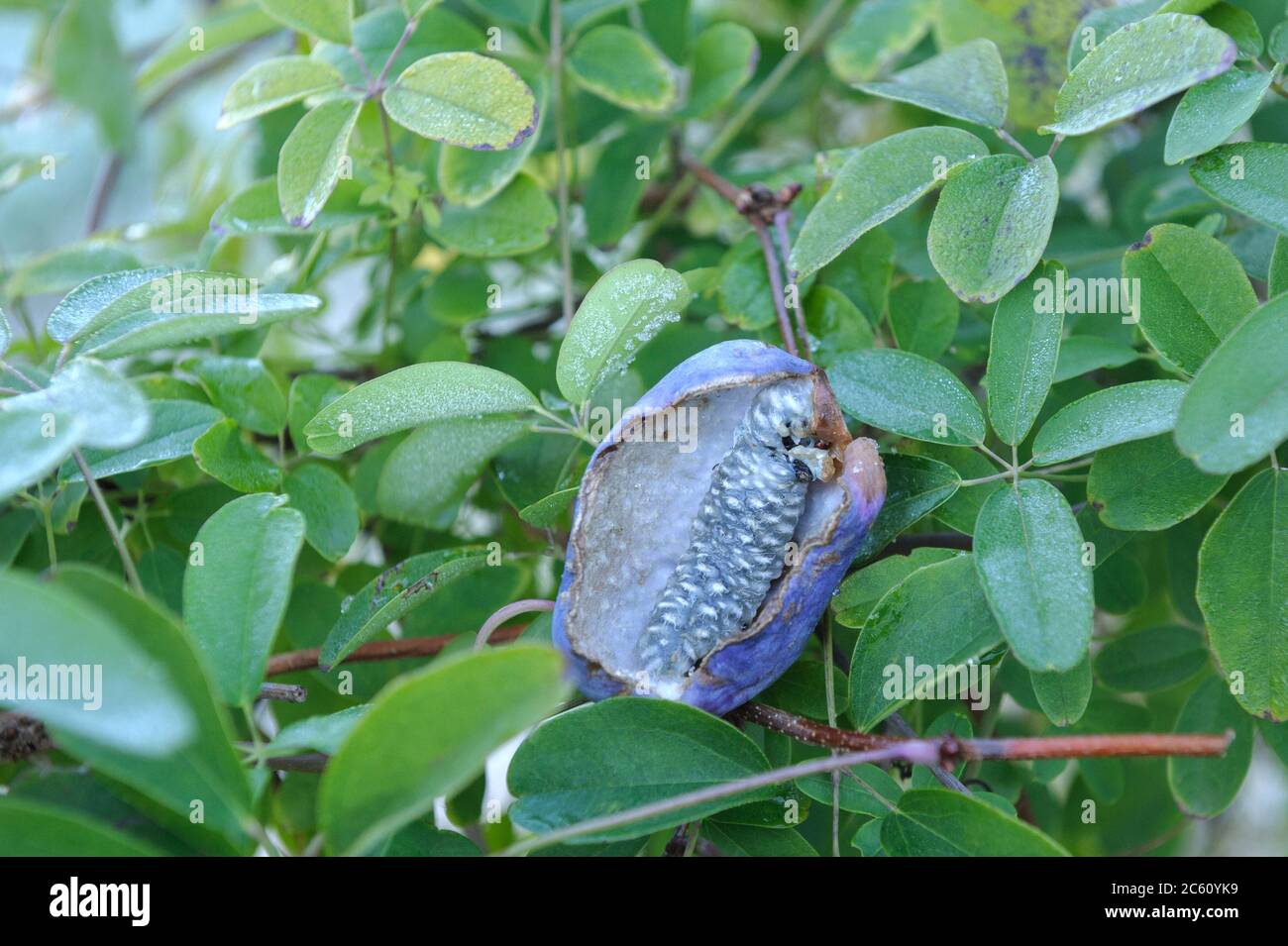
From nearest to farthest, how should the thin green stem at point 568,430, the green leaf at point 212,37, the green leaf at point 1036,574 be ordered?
the green leaf at point 1036,574 < the thin green stem at point 568,430 < the green leaf at point 212,37

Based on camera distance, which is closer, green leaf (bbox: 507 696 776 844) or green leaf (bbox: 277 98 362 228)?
green leaf (bbox: 507 696 776 844)

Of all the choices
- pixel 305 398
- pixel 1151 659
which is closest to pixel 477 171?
pixel 305 398

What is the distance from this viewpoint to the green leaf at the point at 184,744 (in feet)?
1.11

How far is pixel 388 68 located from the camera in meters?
0.56

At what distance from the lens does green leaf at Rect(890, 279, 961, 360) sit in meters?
0.55

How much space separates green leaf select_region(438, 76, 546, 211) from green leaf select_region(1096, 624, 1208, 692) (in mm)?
432

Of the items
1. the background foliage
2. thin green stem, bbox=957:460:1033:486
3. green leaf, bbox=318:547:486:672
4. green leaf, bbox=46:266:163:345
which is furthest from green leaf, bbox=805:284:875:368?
green leaf, bbox=46:266:163:345

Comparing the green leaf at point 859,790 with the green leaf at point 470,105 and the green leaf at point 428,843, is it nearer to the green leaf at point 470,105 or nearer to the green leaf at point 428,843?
the green leaf at point 428,843

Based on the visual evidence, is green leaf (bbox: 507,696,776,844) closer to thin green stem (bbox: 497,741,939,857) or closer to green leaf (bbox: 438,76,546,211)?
thin green stem (bbox: 497,741,939,857)

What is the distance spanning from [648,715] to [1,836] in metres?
0.22

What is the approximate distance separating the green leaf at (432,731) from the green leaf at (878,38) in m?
0.55

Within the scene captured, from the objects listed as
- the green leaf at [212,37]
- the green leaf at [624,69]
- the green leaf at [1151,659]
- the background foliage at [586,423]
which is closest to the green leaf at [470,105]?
the background foliage at [586,423]
